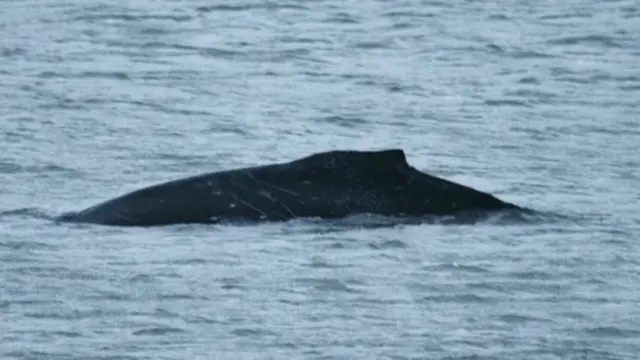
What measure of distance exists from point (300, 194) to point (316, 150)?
20.8ft

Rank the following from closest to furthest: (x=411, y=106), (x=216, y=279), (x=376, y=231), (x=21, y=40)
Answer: (x=216, y=279)
(x=376, y=231)
(x=411, y=106)
(x=21, y=40)

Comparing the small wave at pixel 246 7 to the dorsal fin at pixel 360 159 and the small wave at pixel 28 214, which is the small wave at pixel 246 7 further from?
the dorsal fin at pixel 360 159

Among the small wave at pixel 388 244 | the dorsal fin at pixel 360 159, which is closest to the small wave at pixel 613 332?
the small wave at pixel 388 244

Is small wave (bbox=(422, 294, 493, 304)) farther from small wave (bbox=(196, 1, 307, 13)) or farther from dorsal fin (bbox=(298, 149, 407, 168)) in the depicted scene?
small wave (bbox=(196, 1, 307, 13))

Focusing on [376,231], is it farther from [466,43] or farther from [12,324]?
[466,43]

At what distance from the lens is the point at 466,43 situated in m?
33.5

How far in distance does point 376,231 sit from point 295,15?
21098 mm

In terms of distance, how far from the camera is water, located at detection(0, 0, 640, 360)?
14.4 m

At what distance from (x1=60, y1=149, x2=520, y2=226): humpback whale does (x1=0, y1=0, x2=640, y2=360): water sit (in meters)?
0.16

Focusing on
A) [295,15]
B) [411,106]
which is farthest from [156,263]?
[295,15]

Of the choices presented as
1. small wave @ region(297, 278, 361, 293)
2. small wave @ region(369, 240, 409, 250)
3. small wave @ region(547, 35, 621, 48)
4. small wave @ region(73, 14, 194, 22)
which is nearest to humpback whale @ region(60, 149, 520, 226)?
small wave @ region(369, 240, 409, 250)

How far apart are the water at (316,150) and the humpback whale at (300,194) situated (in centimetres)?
16

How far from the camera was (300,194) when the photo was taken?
55.4 feet

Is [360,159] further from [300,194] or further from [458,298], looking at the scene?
[458,298]
